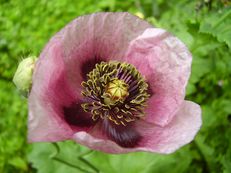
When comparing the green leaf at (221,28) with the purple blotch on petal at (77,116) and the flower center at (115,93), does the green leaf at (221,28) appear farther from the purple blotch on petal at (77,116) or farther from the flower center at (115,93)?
the purple blotch on petal at (77,116)

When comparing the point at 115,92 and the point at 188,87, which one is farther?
the point at 188,87

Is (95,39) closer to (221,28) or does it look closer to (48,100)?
(48,100)

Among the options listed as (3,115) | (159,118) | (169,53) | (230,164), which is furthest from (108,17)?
(3,115)

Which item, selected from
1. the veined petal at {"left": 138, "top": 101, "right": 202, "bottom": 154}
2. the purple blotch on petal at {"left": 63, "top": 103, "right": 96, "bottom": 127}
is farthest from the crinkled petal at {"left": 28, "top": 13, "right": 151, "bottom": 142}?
the veined petal at {"left": 138, "top": 101, "right": 202, "bottom": 154}

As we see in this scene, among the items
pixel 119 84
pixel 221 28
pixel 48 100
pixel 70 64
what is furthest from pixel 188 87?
pixel 48 100

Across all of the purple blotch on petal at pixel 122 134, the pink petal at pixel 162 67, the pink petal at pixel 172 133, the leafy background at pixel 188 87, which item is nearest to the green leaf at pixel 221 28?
the leafy background at pixel 188 87

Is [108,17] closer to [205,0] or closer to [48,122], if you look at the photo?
[48,122]

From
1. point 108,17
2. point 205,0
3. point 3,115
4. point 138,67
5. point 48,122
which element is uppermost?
point 205,0
